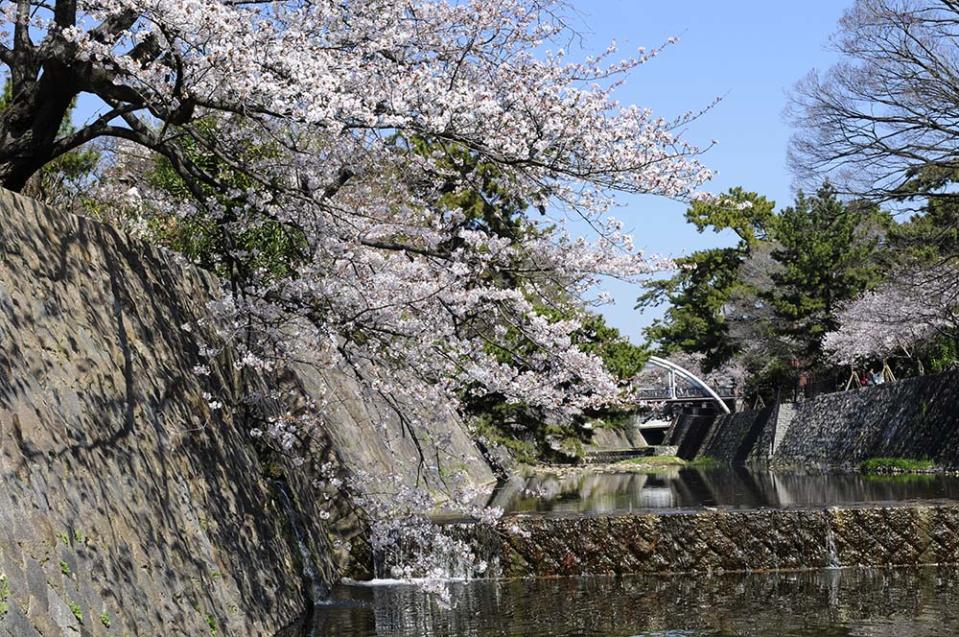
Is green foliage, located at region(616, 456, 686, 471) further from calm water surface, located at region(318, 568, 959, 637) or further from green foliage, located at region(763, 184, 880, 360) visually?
calm water surface, located at region(318, 568, 959, 637)

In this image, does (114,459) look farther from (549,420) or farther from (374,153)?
(549,420)

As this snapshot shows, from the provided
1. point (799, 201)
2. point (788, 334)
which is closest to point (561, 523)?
point (788, 334)

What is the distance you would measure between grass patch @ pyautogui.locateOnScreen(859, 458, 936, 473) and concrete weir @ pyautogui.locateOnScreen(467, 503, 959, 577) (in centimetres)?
1522

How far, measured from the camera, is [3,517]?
4848 mm

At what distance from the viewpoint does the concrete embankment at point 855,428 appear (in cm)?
2705

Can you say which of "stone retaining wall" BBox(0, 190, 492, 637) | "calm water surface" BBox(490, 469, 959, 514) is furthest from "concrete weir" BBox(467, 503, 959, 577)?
"stone retaining wall" BBox(0, 190, 492, 637)

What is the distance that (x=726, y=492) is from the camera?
2372 centimetres

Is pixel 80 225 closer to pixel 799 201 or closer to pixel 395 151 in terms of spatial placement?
pixel 395 151

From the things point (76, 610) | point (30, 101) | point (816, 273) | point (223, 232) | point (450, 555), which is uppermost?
point (816, 273)

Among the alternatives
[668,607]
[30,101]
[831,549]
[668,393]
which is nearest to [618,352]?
[831,549]

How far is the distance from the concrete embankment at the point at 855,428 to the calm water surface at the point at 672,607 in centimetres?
1615

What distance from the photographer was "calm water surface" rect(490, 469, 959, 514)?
1852 centimetres

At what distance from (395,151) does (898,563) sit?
26.0 feet

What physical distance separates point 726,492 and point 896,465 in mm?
6805
